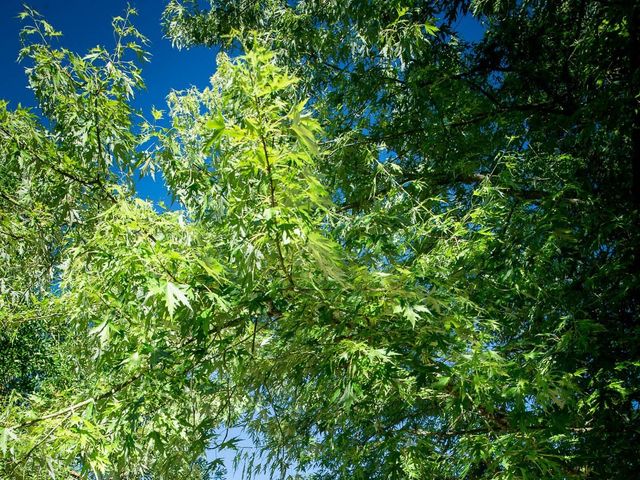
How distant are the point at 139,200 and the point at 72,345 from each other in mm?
1689

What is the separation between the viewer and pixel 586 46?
3.38 metres

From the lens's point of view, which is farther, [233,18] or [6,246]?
[233,18]

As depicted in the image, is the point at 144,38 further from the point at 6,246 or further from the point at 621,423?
the point at 621,423

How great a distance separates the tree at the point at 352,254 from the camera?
194cm

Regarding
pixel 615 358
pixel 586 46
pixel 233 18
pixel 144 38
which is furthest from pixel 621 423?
pixel 233 18

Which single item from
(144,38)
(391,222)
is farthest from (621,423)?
(144,38)

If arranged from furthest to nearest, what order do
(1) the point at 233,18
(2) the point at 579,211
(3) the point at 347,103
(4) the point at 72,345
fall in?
(1) the point at 233,18 → (3) the point at 347,103 → (4) the point at 72,345 → (2) the point at 579,211

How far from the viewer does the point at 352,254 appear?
2.58 meters

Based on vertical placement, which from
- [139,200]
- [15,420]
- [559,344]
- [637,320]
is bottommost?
[15,420]

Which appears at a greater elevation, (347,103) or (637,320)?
(347,103)

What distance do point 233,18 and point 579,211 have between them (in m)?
3.77

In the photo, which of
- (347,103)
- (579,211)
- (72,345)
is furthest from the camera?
(347,103)

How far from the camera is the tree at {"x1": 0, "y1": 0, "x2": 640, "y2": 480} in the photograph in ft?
6.38

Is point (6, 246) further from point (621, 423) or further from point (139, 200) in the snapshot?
point (621, 423)
